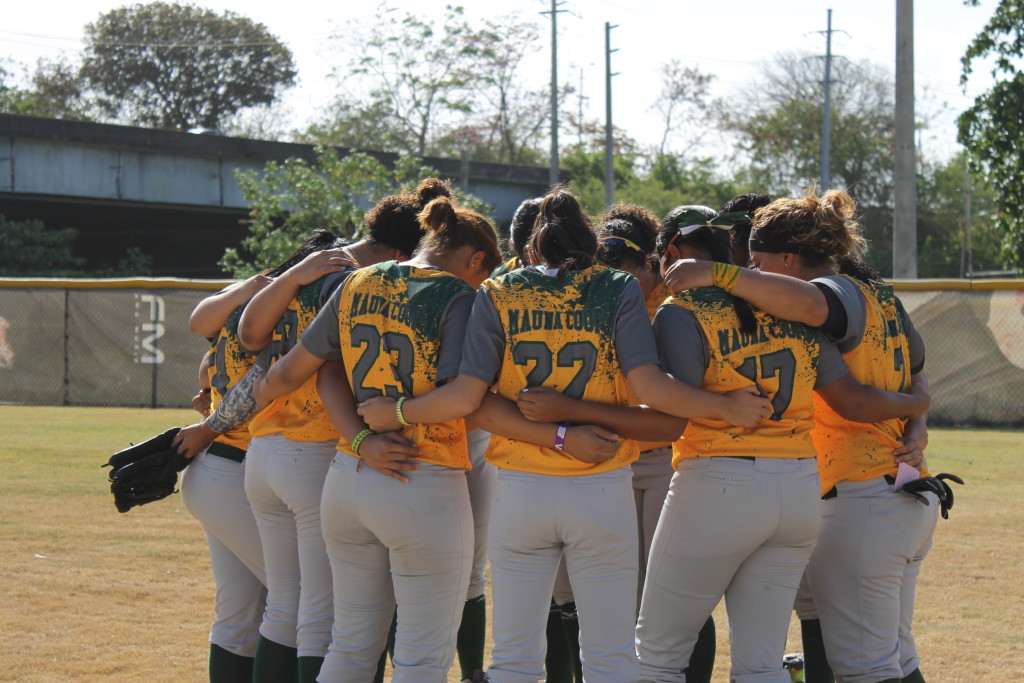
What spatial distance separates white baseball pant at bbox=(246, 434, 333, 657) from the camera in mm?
3621

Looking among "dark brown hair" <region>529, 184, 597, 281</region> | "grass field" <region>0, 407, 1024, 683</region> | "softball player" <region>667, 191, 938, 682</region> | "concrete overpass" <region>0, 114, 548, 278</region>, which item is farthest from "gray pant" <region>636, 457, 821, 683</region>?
"concrete overpass" <region>0, 114, 548, 278</region>

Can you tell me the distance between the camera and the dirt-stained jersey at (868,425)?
11.6 ft

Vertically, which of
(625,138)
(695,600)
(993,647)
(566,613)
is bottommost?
(993,647)

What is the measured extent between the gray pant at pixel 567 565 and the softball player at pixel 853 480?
750mm

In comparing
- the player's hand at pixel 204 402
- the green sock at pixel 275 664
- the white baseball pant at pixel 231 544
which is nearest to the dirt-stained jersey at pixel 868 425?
the green sock at pixel 275 664

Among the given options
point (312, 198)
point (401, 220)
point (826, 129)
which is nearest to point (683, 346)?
point (401, 220)

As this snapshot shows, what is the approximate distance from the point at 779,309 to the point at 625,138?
157 ft

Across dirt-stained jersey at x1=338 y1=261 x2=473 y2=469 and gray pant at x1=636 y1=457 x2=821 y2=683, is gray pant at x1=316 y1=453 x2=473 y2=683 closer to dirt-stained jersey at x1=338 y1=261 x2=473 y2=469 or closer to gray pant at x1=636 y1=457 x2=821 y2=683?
dirt-stained jersey at x1=338 y1=261 x2=473 y2=469

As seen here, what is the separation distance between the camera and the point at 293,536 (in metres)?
3.75

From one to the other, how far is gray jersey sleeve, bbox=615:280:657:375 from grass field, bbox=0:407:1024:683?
2191 millimetres

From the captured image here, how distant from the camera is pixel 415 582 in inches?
132

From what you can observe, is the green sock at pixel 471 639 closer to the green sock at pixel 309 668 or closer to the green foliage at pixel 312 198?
the green sock at pixel 309 668

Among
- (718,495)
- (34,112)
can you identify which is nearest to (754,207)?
(718,495)

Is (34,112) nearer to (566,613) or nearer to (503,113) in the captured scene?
(503,113)
